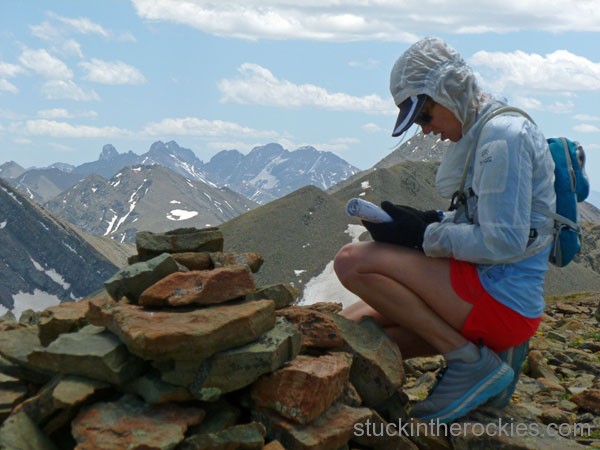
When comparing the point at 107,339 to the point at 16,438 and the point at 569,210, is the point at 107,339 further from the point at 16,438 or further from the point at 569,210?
the point at 569,210

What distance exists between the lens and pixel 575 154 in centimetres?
797

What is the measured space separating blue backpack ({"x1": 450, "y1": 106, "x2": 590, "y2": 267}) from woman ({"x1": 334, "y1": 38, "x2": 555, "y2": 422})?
0.44ft

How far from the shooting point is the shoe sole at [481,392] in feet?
26.9

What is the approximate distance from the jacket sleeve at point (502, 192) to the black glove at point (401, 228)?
0.63m

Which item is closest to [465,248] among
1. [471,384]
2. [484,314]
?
[484,314]

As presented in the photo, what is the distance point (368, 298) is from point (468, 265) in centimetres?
131

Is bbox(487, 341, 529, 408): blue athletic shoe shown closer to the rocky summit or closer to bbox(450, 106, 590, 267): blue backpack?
the rocky summit

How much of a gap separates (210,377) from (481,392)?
3086 millimetres

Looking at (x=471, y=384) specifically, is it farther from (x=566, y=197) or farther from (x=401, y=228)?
(x=566, y=197)

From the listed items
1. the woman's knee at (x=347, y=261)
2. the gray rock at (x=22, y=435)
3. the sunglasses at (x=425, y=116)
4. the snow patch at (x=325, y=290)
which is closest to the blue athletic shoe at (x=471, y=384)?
the woman's knee at (x=347, y=261)

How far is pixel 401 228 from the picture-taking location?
27.0 feet

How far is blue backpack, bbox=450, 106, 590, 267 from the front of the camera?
7863 millimetres

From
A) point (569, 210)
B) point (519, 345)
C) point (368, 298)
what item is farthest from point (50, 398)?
point (569, 210)

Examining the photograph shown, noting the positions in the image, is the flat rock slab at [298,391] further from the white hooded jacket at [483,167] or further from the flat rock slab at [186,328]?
the white hooded jacket at [483,167]
